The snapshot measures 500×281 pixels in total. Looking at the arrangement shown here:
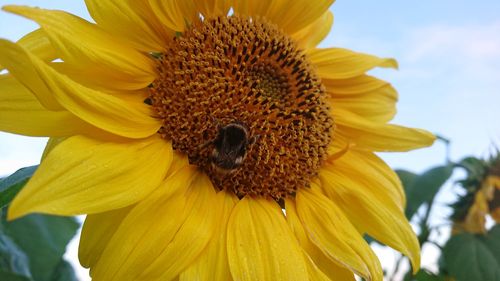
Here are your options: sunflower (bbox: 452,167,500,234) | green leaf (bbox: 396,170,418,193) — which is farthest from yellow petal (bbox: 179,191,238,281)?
sunflower (bbox: 452,167,500,234)

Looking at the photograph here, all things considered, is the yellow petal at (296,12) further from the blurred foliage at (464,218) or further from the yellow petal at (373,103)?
the blurred foliage at (464,218)

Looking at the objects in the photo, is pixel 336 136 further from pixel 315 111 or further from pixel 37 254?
pixel 37 254

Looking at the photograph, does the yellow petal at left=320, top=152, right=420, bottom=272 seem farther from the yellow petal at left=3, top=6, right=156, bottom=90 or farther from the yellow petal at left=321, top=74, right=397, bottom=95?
the yellow petal at left=3, top=6, right=156, bottom=90

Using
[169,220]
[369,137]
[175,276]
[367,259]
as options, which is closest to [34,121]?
[169,220]

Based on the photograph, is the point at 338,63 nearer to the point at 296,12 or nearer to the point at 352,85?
the point at 352,85

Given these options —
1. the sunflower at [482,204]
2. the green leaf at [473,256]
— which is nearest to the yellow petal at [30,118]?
the green leaf at [473,256]

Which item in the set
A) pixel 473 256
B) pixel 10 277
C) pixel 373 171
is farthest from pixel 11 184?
pixel 473 256
